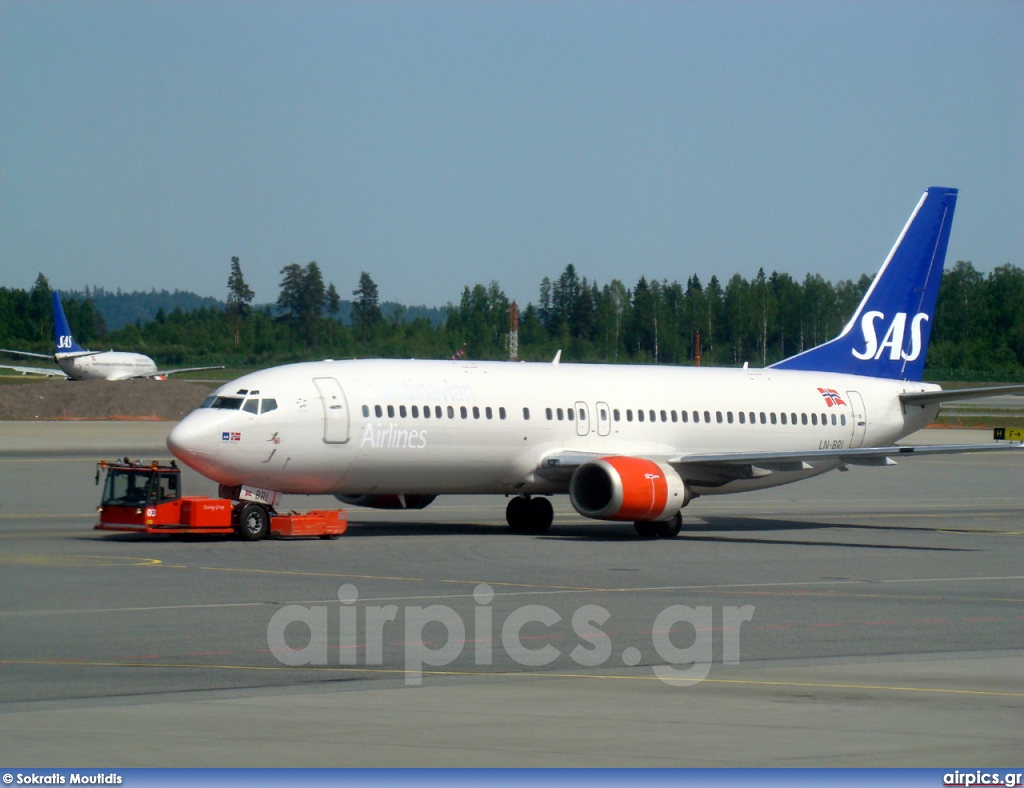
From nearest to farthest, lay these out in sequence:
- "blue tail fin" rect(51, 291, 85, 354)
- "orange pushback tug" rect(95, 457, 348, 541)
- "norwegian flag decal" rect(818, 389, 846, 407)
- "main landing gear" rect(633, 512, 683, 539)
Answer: "orange pushback tug" rect(95, 457, 348, 541)
"main landing gear" rect(633, 512, 683, 539)
"norwegian flag decal" rect(818, 389, 846, 407)
"blue tail fin" rect(51, 291, 85, 354)

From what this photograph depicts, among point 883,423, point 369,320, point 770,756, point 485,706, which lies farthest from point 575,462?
point 369,320

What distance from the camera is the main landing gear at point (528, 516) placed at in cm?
3444

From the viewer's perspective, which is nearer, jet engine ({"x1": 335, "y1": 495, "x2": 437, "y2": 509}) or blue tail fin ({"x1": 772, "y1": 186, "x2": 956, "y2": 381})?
jet engine ({"x1": 335, "y1": 495, "x2": 437, "y2": 509})

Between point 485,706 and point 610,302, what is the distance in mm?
145095

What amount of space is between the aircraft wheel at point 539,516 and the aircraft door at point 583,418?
1.94 meters

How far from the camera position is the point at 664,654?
15.8m

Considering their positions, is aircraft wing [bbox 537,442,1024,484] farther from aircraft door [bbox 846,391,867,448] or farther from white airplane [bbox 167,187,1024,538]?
aircraft door [bbox 846,391,867,448]

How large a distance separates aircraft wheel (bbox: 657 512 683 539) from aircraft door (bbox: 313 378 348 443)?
763cm

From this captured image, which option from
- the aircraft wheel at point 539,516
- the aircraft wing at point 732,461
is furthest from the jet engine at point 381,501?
the aircraft wing at point 732,461

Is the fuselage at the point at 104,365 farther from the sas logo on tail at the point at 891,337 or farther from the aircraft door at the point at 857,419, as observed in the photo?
the aircraft door at the point at 857,419

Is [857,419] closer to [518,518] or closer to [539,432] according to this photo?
[539,432]
